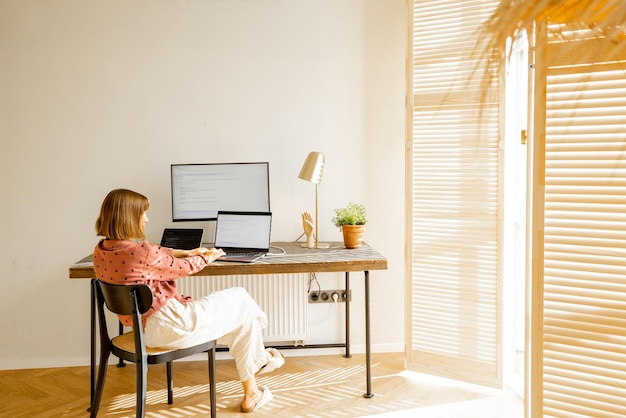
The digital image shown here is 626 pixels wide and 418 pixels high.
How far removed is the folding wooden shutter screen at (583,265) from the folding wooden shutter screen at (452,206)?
33.4 inches

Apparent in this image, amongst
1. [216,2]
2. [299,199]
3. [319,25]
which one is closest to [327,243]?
[299,199]

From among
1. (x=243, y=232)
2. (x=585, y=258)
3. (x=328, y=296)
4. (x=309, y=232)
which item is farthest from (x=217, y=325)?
(x=585, y=258)

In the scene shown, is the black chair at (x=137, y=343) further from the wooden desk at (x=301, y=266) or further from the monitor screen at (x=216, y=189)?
the monitor screen at (x=216, y=189)

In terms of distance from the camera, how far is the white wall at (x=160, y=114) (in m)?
3.46

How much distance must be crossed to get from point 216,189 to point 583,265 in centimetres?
210

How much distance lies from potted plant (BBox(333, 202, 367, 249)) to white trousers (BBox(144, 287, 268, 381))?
730 mm

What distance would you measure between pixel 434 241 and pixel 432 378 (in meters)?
0.82

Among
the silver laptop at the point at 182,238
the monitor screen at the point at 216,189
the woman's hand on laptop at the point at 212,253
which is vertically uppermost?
the monitor screen at the point at 216,189

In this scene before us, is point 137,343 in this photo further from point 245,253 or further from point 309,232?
point 309,232

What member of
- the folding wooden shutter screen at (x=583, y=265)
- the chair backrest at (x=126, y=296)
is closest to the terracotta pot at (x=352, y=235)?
the folding wooden shutter screen at (x=583, y=265)

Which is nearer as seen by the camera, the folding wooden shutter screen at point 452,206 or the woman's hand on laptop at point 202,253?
the woman's hand on laptop at point 202,253

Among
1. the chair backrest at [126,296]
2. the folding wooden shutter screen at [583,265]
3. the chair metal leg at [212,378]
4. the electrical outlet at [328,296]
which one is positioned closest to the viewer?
→ the folding wooden shutter screen at [583,265]

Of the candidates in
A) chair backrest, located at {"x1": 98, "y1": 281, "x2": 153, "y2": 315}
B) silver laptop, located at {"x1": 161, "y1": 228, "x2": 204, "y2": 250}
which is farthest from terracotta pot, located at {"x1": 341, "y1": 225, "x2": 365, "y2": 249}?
chair backrest, located at {"x1": 98, "y1": 281, "x2": 153, "y2": 315}

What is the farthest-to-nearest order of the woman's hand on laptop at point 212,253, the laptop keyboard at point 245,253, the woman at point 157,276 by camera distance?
the laptop keyboard at point 245,253
the woman's hand on laptop at point 212,253
the woman at point 157,276
